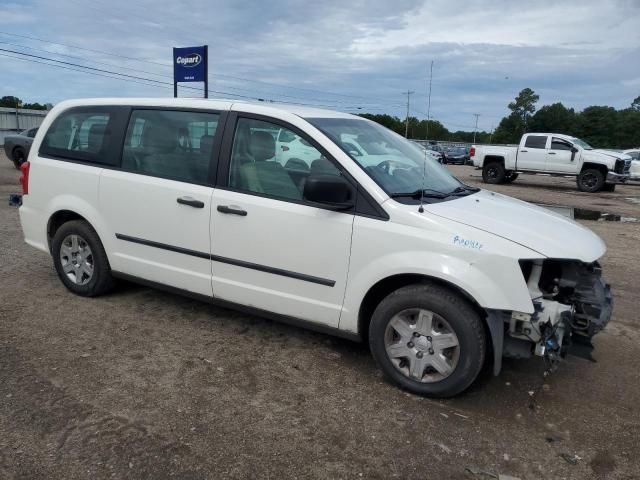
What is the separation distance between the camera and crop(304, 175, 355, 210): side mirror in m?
3.40

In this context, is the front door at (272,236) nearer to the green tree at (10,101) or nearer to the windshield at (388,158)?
the windshield at (388,158)

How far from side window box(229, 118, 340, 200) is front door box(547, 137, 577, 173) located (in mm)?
17608

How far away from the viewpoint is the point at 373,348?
3.55 meters

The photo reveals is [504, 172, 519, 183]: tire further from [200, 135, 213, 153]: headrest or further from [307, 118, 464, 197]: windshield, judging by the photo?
[200, 135, 213, 153]: headrest

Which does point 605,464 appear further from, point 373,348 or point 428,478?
point 373,348

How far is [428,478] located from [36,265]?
5.14 metres

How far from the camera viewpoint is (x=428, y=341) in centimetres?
336

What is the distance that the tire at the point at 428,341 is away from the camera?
3219 mm

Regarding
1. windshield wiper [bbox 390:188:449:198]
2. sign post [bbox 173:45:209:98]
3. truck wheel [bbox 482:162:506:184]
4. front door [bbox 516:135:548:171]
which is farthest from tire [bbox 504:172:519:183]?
windshield wiper [bbox 390:188:449:198]

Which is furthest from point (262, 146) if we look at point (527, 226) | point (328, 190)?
point (527, 226)

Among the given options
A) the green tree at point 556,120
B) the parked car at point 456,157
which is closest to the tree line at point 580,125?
the green tree at point 556,120

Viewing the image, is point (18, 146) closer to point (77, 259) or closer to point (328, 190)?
point (77, 259)

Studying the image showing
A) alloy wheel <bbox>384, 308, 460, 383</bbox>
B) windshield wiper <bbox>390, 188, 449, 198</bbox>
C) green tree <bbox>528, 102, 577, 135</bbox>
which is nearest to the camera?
alloy wheel <bbox>384, 308, 460, 383</bbox>

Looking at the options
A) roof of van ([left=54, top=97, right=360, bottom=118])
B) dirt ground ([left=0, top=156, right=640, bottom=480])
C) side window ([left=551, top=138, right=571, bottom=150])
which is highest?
side window ([left=551, top=138, right=571, bottom=150])
